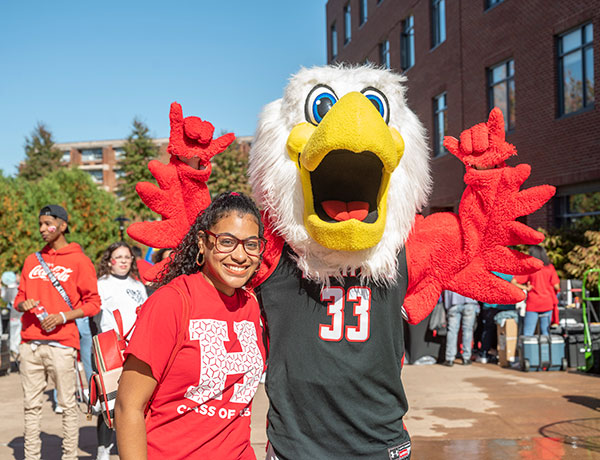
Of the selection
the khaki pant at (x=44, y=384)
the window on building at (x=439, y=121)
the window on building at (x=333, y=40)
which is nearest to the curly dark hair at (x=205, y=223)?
the khaki pant at (x=44, y=384)

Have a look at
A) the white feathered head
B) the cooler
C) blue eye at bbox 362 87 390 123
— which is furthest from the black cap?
the cooler

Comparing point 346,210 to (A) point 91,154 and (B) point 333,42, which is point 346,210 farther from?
(A) point 91,154

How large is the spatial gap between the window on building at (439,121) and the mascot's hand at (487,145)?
14.8 meters

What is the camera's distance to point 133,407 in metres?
1.85

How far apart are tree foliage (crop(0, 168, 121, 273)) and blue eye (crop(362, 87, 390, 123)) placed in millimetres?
12968

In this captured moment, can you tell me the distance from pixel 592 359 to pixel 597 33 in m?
6.13

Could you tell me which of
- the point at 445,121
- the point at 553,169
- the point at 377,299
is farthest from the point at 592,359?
the point at 445,121

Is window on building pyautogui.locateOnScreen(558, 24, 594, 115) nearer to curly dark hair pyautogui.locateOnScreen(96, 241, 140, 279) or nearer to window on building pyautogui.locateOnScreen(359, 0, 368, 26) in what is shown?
curly dark hair pyautogui.locateOnScreen(96, 241, 140, 279)

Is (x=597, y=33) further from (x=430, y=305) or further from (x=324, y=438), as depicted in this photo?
(x=324, y=438)

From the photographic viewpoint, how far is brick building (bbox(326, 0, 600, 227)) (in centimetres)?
1142

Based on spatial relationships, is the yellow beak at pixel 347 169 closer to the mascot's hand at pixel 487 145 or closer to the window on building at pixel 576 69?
the mascot's hand at pixel 487 145

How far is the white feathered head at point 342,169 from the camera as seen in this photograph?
2.17 metres

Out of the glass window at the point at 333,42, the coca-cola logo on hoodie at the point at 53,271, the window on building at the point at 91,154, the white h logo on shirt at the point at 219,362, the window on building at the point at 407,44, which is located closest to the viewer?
the white h logo on shirt at the point at 219,362

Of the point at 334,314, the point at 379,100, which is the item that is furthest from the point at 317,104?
the point at 334,314
